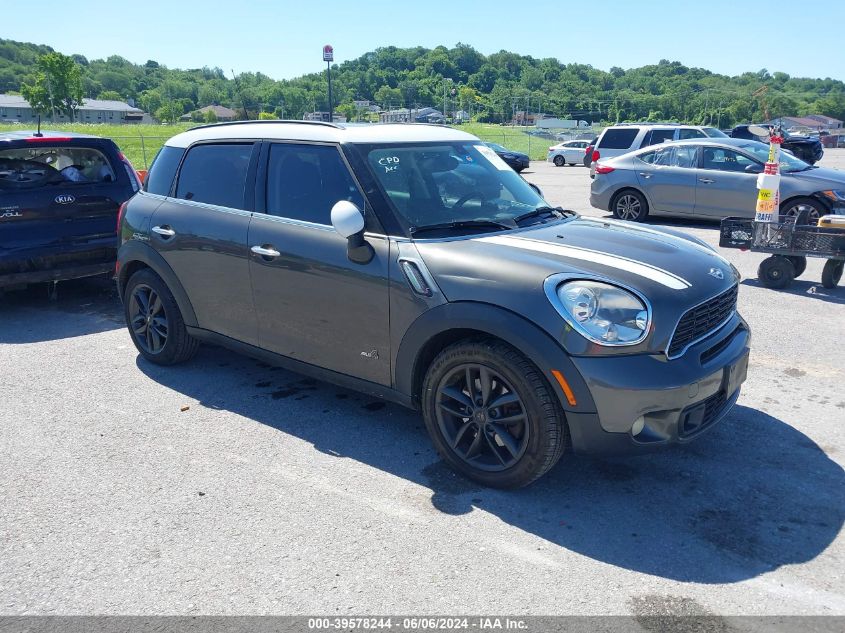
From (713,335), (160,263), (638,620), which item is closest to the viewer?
(638,620)

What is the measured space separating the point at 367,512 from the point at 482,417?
2.37 ft

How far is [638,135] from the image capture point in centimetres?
1730

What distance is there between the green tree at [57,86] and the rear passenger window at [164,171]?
430ft

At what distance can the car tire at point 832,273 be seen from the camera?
24.7ft

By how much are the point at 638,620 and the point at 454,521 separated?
973 mm

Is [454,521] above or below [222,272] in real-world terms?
below

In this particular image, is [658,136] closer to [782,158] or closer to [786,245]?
[782,158]

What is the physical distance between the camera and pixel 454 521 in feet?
11.1

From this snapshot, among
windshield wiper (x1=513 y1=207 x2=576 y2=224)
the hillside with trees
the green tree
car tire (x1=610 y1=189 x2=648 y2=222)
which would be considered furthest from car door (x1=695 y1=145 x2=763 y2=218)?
the green tree

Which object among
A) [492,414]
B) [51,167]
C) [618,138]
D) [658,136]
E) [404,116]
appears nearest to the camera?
[492,414]

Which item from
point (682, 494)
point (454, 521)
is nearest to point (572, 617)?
point (454, 521)

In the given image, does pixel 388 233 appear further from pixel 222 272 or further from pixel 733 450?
pixel 733 450

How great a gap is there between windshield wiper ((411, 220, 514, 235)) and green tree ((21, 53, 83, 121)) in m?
133

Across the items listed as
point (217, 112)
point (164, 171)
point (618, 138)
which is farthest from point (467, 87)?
point (164, 171)
